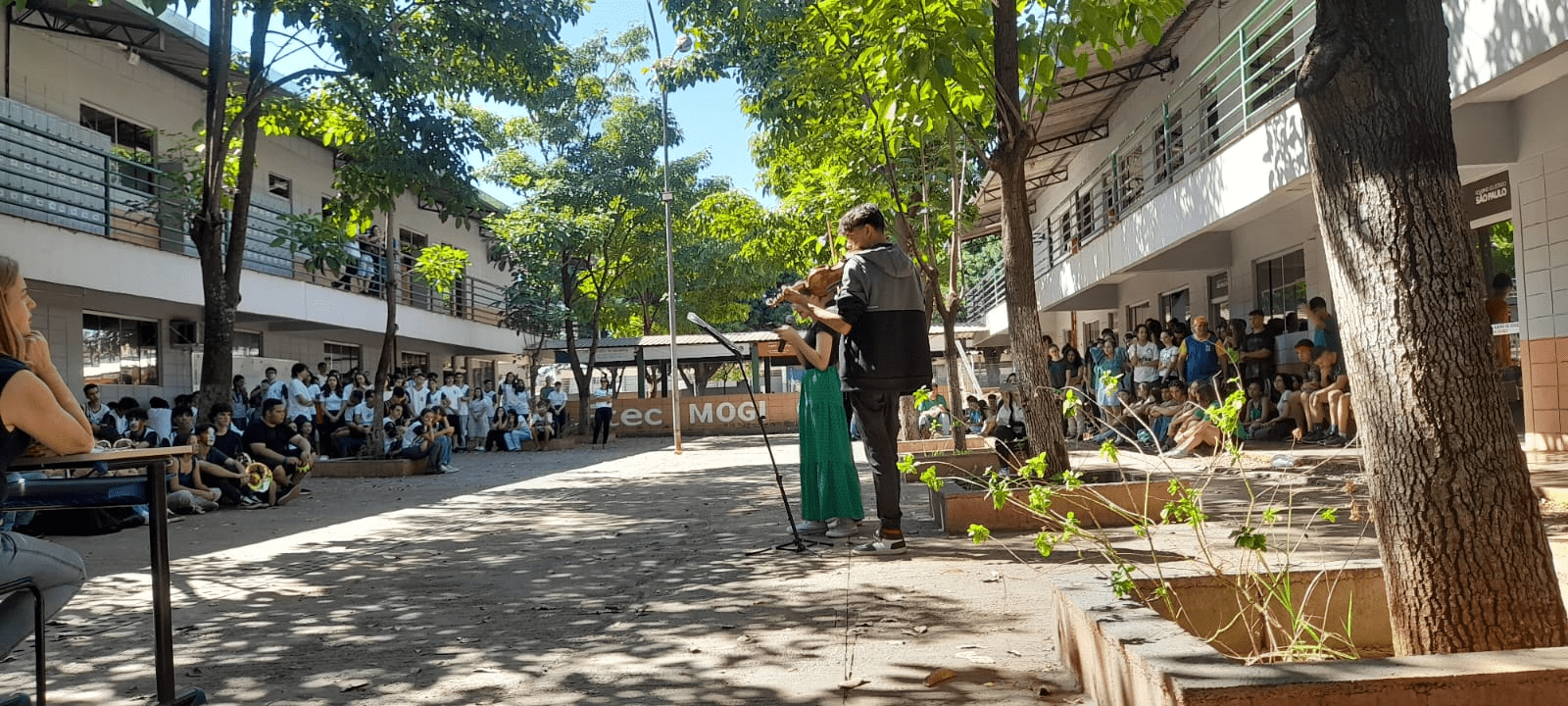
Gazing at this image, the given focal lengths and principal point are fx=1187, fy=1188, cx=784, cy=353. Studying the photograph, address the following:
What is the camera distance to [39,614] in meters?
3.11

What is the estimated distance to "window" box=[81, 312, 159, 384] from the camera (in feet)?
57.6

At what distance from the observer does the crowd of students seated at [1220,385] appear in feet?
41.3

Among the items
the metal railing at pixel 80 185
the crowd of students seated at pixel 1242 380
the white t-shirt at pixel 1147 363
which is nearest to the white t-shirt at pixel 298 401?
the metal railing at pixel 80 185

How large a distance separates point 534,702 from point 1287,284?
1486 cm

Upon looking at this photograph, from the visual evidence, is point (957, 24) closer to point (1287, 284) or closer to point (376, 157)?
point (376, 157)

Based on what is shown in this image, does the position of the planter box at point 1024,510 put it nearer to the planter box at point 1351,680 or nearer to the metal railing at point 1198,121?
the metal railing at point 1198,121

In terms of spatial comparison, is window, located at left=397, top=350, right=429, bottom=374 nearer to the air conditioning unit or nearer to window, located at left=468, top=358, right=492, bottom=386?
window, located at left=468, top=358, right=492, bottom=386

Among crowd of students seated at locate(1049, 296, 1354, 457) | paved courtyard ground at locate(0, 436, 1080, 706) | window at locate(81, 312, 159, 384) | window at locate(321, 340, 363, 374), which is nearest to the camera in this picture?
paved courtyard ground at locate(0, 436, 1080, 706)

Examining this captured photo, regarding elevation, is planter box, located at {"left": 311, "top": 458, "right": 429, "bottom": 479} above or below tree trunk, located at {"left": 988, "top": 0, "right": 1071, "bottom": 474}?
below

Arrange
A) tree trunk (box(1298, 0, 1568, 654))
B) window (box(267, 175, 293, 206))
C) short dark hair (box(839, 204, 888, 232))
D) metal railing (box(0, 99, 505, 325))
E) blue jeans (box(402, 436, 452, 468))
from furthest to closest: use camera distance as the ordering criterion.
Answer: window (box(267, 175, 293, 206)) < blue jeans (box(402, 436, 452, 468)) < metal railing (box(0, 99, 505, 325)) < short dark hair (box(839, 204, 888, 232)) < tree trunk (box(1298, 0, 1568, 654))

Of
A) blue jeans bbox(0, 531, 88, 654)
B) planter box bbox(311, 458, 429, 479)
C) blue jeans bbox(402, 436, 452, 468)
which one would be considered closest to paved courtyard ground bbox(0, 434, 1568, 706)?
blue jeans bbox(0, 531, 88, 654)

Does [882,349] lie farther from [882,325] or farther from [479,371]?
[479,371]

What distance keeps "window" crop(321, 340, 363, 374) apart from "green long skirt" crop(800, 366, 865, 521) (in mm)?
22030

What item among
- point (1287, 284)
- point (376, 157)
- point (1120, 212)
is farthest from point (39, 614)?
point (1120, 212)
